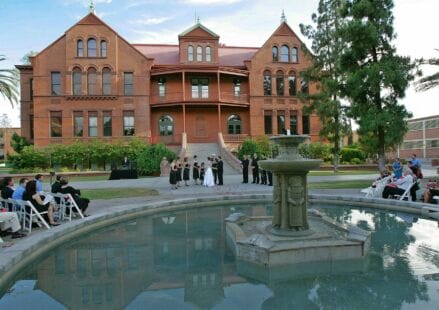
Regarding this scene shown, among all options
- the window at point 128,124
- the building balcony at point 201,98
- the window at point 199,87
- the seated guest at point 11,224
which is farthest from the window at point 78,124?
the seated guest at point 11,224

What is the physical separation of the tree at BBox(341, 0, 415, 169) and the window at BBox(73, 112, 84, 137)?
85.5 ft

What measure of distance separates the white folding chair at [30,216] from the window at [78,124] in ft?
92.3

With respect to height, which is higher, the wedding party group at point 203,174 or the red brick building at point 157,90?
the red brick building at point 157,90

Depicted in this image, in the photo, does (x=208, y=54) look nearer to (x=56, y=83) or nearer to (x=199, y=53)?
(x=199, y=53)

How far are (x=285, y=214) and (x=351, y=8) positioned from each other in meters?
17.4

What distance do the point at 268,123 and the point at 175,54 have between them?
13.6 metres

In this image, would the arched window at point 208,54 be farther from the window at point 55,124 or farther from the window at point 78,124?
the window at point 55,124

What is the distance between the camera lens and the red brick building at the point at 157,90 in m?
34.6

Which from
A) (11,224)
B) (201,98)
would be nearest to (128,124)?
(201,98)

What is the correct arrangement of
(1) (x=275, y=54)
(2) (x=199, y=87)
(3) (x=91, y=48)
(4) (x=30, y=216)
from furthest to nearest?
(1) (x=275, y=54) → (2) (x=199, y=87) → (3) (x=91, y=48) → (4) (x=30, y=216)

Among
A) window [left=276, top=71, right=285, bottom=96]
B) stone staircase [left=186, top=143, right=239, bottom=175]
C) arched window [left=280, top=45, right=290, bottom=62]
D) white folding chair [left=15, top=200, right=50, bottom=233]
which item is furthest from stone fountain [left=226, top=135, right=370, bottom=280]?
arched window [left=280, top=45, right=290, bottom=62]

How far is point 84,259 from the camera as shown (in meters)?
6.52

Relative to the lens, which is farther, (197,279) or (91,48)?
(91,48)

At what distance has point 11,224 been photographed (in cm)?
772
